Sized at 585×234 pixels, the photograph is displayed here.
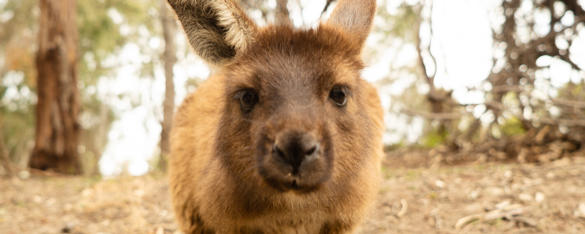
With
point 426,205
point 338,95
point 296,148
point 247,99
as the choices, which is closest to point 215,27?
point 247,99

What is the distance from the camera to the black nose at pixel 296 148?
241 cm

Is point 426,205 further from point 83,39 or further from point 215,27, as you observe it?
point 83,39

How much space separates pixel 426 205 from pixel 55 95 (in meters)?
8.85

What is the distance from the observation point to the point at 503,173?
6.00 metres

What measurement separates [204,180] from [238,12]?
1224 millimetres

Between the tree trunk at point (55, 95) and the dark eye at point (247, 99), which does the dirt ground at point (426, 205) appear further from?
the tree trunk at point (55, 95)

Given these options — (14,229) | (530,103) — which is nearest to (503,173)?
(530,103)

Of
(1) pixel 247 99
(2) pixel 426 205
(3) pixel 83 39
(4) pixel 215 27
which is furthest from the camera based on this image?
(3) pixel 83 39

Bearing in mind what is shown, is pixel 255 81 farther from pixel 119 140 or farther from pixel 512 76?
pixel 119 140

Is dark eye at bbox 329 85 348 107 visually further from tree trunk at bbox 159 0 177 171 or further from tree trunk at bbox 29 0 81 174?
tree trunk at bbox 29 0 81 174

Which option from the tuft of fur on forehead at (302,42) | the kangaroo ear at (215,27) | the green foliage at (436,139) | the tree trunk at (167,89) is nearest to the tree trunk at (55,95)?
the tree trunk at (167,89)

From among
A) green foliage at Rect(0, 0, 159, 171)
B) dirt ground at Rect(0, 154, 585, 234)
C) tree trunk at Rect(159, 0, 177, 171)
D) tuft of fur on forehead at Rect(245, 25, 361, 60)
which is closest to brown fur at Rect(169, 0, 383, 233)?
tuft of fur on forehead at Rect(245, 25, 361, 60)

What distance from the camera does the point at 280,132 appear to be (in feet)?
8.18

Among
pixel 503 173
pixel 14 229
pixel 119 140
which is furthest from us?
pixel 119 140
